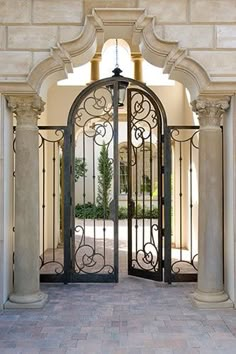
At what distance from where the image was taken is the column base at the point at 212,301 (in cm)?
396

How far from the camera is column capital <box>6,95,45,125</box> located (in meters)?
3.99

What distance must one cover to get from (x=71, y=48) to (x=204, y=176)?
76.5 inches

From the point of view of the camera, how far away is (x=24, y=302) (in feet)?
12.9

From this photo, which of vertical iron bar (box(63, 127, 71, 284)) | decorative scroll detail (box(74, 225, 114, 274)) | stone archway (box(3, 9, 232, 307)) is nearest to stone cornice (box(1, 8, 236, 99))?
stone archway (box(3, 9, 232, 307))

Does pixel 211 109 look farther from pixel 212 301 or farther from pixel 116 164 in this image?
pixel 212 301

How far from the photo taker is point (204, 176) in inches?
161

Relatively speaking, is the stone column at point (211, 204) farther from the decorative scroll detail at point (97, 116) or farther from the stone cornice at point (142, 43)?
the decorative scroll detail at point (97, 116)

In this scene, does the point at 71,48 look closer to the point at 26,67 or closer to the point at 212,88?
the point at 26,67

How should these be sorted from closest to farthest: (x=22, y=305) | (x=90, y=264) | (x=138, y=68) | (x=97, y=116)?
(x=22, y=305), (x=97, y=116), (x=90, y=264), (x=138, y=68)

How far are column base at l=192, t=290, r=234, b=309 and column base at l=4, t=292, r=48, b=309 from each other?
165 centimetres

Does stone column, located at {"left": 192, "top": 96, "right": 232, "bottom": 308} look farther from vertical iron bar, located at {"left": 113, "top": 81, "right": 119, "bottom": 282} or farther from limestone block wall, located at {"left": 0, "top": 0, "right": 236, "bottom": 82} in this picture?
vertical iron bar, located at {"left": 113, "top": 81, "right": 119, "bottom": 282}

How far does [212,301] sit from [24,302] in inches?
76.7

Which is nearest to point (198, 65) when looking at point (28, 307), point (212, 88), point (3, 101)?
point (212, 88)

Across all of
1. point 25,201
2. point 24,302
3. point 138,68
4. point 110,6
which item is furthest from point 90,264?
point 138,68
